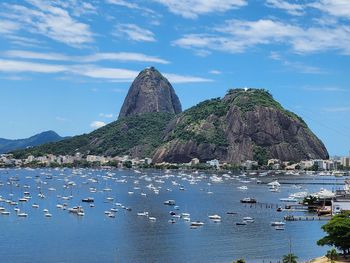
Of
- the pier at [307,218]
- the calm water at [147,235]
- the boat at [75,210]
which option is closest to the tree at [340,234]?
the calm water at [147,235]

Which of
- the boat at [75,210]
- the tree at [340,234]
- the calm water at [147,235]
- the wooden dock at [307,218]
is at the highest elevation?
the tree at [340,234]

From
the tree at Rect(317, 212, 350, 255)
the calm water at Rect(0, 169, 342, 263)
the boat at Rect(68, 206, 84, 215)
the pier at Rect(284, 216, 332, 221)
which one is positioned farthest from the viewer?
the boat at Rect(68, 206, 84, 215)

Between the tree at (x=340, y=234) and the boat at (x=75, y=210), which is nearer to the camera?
the tree at (x=340, y=234)

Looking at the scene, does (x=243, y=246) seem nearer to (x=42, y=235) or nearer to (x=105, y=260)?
(x=105, y=260)

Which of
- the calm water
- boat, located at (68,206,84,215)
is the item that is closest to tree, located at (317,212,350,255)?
the calm water

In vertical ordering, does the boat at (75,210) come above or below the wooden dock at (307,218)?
below

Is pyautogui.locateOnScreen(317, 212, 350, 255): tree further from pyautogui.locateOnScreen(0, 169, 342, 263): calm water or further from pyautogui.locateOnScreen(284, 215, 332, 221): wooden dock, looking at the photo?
pyautogui.locateOnScreen(284, 215, 332, 221): wooden dock

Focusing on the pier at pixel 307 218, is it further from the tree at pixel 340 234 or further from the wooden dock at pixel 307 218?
the tree at pixel 340 234

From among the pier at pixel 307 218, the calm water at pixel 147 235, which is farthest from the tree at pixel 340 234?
the pier at pixel 307 218

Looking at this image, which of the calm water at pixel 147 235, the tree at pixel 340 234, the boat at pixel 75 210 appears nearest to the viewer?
the tree at pixel 340 234

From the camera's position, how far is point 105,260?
2462 inches

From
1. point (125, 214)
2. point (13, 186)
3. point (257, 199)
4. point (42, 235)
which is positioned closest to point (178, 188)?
point (257, 199)

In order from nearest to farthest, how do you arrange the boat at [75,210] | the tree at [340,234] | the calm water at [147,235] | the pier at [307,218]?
the tree at [340,234] < the calm water at [147,235] < the pier at [307,218] < the boat at [75,210]

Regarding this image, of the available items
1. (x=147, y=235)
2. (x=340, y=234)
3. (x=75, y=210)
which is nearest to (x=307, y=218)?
(x=147, y=235)
